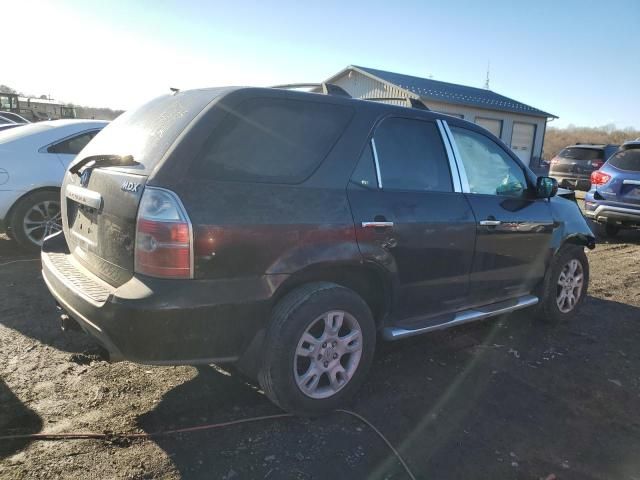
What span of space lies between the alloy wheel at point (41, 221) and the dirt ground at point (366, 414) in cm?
195

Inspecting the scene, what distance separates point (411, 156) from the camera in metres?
3.42

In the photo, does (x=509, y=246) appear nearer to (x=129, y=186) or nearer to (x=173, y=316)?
(x=173, y=316)

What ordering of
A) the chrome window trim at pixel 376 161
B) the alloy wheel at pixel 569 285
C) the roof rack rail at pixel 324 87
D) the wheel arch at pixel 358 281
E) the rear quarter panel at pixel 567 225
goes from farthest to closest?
the alloy wheel at pixel 569 285, the rear quarter panel at pixel 567 225, the roof rack rail at pixel 324 87, the chrome window trim at pixel 376 161, the wheel arch at pixel 358 281

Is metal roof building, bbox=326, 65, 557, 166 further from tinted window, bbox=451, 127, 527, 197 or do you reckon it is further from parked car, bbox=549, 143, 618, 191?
tinted window, bbox=451, 127, 527, 197

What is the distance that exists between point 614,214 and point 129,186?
8559 mm

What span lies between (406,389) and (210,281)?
167 cm

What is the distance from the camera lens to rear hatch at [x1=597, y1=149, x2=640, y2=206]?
8.35 meters

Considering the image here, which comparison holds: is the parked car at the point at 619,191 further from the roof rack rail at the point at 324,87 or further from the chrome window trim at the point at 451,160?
the roof rack rail at the point at 324,87

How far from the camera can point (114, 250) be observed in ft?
8.61

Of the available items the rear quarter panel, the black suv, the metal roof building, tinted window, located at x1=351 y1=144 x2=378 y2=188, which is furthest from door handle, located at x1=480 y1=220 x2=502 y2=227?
the metal roof building

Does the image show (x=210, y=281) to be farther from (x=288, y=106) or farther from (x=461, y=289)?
(x=461, y=289)

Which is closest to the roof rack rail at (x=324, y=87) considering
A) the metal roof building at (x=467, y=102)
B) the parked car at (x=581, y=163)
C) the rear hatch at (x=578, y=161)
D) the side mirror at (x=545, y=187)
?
the side mirror at (x=545, y=187)

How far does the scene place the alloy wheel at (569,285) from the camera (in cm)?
471

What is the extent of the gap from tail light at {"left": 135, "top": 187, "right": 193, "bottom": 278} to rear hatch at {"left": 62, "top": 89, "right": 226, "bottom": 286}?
99 mm
